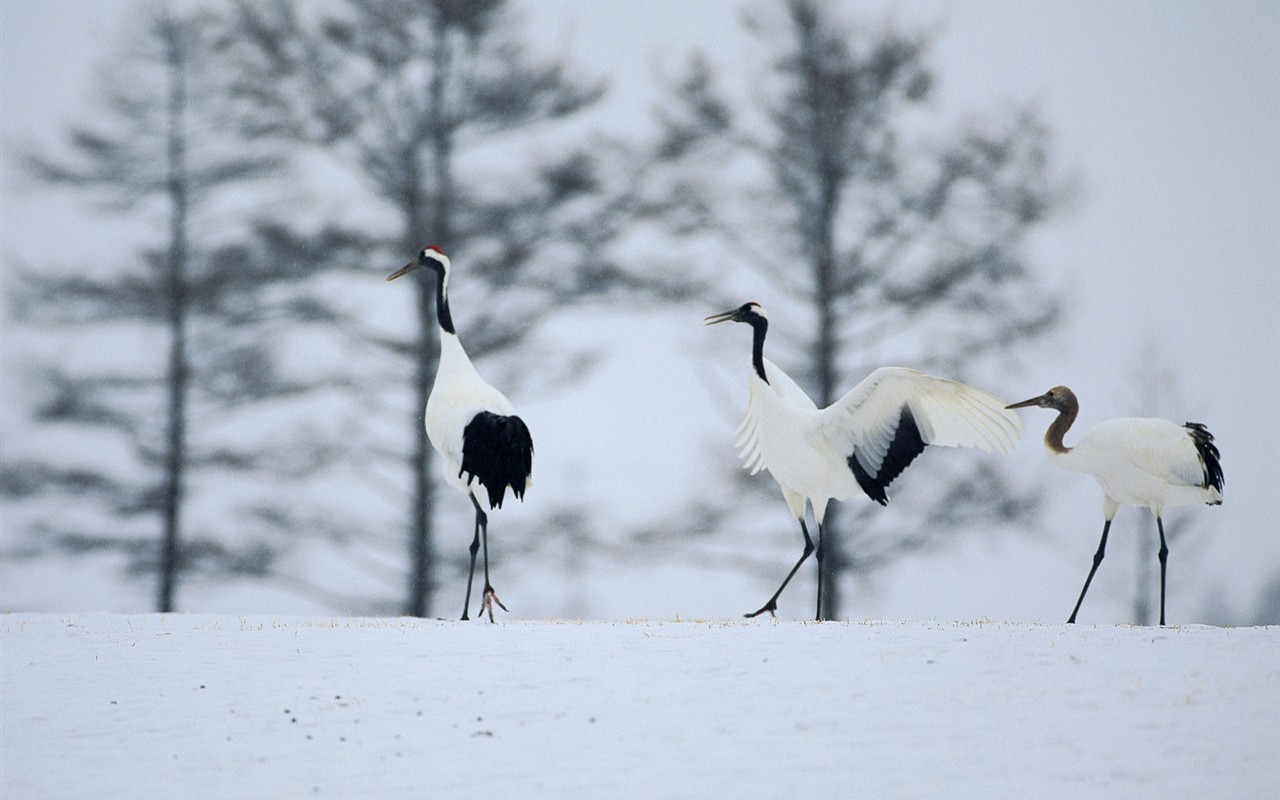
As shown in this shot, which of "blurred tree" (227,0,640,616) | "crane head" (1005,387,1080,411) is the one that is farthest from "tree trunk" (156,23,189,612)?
"crane head" (1005,387,1080,411)

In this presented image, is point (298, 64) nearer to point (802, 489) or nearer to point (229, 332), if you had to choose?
point (229, 332)

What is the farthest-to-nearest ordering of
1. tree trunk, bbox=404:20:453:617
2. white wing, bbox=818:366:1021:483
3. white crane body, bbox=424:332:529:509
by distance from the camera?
1. tree trunk, bbox=404:20:453:617
2. white crane body, bbox=424:332:529:509
3. white wing, bbox=818:366:1021:483

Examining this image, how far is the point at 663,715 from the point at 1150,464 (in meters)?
5.02

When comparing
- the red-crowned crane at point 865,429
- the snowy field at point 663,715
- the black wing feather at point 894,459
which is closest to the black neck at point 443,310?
the red-crowned crane at point 865,429

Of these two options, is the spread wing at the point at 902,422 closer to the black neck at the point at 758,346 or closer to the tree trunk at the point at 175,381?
the black neck at the point at 758,346

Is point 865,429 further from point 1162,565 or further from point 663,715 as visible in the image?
point 663,715

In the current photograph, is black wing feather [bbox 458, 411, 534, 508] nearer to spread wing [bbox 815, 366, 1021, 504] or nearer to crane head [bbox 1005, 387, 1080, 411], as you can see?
spread wing [bbox 815, 366, 1021, 504]

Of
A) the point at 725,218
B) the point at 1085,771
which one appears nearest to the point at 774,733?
the point at 1085,771

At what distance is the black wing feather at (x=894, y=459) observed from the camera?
36.4 ft

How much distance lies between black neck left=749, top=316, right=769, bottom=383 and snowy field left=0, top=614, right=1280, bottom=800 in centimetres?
248

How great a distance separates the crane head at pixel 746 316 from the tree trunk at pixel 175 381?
7829 millimetres

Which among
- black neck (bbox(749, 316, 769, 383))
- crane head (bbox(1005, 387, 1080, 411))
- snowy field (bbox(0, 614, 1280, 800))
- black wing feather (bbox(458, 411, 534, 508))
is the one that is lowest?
snowy field (bbox(0, 614, 1280, 800))

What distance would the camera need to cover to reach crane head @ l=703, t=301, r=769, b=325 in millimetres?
12301

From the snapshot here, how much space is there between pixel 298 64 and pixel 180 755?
11.4m
